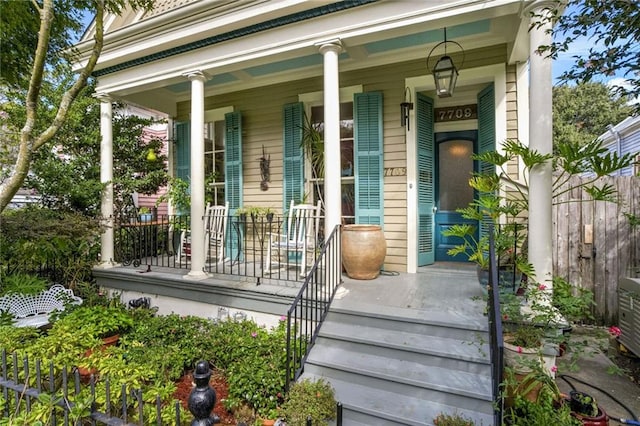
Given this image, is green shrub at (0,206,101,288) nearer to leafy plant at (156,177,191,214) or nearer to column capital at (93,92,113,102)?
leafy plant at (156,177,191,214)

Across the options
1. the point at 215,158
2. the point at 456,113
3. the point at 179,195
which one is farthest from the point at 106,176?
the point at 456,113

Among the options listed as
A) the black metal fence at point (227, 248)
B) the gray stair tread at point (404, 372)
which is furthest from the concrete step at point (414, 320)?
the black metal fence at point (227, 248)

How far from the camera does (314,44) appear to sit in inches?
149

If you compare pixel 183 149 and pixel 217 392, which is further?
pixel 183 149

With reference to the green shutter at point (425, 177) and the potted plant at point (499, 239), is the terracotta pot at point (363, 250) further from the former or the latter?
the green shutter at point (425, 177)

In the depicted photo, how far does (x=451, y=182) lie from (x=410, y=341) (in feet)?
10.4

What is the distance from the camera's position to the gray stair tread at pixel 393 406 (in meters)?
2.22

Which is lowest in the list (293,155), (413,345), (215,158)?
(413,345)

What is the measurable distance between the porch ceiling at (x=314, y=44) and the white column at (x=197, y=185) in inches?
15.3

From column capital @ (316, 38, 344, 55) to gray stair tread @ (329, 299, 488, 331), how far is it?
277cm

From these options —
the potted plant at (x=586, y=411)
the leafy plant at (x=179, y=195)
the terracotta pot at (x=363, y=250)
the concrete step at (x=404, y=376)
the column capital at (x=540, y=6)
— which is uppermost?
the column capital at (x=540, y=6)

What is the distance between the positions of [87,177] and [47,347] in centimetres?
397

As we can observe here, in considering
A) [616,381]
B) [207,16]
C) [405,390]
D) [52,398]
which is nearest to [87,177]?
[207,16]

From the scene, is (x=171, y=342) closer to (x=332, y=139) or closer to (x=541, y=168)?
(x=332, y=139)
